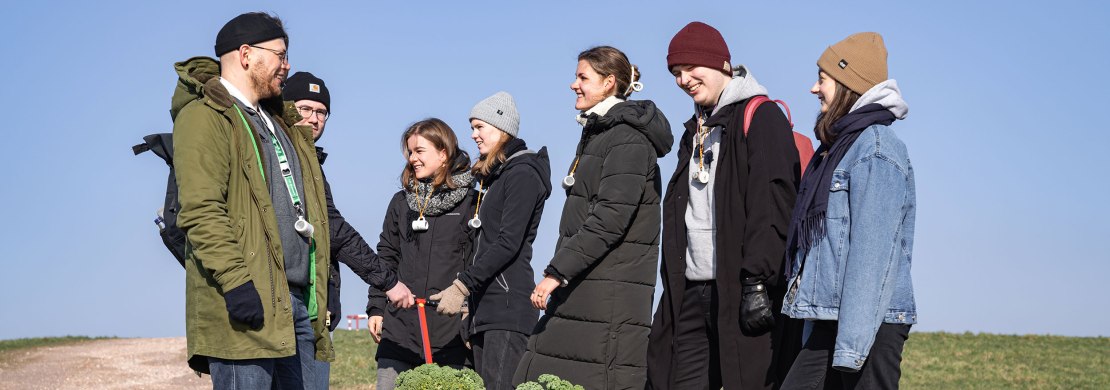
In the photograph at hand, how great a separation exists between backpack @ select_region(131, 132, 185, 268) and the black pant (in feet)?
8.73

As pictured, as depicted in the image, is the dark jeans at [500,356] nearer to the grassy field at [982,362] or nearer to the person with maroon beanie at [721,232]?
the person with maroon beanie at [721,232]

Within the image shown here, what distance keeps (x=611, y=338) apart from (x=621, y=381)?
0.76 ft

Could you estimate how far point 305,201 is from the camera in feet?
16.9

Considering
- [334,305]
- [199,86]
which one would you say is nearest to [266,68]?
[199,86]

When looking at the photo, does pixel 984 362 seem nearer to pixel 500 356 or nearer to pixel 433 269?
pixel 433 269

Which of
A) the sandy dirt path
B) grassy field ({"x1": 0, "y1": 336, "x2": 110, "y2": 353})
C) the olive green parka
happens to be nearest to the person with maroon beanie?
the olive green parka

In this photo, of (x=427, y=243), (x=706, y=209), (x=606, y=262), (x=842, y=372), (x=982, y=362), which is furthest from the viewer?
(x=982, y=362)

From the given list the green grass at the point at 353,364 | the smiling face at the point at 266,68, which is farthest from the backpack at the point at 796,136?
the green grass at the point at 353,364

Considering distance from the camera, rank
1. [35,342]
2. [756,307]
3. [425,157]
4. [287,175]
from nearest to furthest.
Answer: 1. [287,175]
2. [756,307]
3. [425,157]
4. [35,342]

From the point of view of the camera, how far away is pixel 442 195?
7.52m

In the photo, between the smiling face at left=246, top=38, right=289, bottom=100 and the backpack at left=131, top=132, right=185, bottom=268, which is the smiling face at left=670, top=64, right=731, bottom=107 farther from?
the backpack at left=131, top=132, right=185, bottom=268

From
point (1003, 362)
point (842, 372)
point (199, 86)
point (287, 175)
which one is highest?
point (199, 86)

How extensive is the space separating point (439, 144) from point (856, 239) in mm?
3716

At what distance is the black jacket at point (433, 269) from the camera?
7.39 meters
